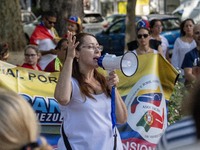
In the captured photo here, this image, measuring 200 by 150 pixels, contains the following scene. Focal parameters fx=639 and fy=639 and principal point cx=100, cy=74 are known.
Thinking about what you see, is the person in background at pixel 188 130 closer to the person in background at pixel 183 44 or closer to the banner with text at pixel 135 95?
the banner with text at pixel 135 95

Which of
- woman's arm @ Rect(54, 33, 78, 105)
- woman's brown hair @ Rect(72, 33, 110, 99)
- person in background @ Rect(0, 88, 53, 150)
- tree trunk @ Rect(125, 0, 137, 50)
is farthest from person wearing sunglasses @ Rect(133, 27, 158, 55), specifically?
tree trunk @ Rect(125, 0, 137, 50)

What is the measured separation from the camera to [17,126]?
2.31 m

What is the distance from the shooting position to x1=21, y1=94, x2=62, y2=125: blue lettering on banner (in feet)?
20.3

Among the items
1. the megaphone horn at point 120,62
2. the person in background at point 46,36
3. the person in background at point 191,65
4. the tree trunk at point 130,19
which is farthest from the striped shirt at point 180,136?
the tree trunk at point 130,19

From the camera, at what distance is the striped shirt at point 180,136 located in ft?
7.97

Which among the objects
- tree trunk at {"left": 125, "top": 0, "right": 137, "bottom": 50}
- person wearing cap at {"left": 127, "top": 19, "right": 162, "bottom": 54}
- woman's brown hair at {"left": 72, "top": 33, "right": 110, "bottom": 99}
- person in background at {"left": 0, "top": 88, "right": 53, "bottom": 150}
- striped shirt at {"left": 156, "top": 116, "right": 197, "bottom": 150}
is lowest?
tree trunk at {"left": 125, "top": 0, "right": 137, "bottom": 50}

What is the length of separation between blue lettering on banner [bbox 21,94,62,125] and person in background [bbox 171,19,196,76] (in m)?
3.08

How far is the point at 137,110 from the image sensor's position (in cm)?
620

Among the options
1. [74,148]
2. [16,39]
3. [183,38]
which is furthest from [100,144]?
[16,39]

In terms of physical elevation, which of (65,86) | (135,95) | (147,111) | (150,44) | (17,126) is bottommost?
(147,111)

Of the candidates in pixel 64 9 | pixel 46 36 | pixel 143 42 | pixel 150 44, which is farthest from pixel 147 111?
pixel 64 9

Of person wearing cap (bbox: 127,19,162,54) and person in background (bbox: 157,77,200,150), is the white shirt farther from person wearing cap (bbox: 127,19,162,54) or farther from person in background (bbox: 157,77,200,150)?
person wearing cap (bbox: 127,19,162,54)

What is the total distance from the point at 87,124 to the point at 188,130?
1917 mm

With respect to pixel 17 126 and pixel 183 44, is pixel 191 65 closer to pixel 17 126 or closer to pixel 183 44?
pixel 183 44
